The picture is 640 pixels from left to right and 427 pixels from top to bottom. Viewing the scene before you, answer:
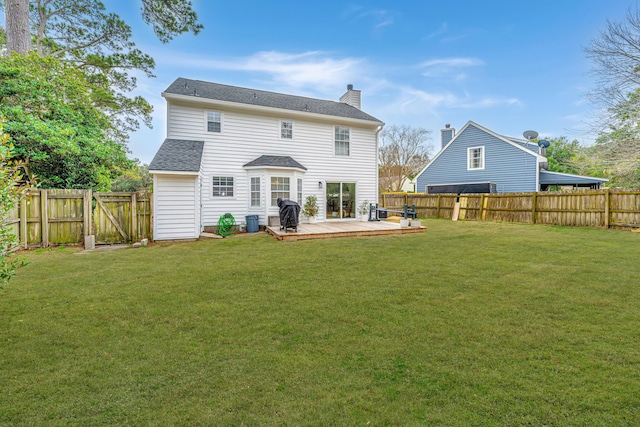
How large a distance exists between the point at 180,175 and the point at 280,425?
27.3 feet

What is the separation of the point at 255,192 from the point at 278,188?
90 centimetres

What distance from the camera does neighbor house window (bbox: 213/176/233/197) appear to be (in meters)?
10.6

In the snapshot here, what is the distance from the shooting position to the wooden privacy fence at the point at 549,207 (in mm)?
10234

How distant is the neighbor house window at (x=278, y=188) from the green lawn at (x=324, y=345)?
5693mm

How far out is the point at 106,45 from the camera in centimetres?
1344

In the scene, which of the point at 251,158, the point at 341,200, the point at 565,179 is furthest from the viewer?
the point at 565,179

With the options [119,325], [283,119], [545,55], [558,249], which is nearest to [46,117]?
[283,119]

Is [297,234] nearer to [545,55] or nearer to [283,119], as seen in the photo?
[283,119]

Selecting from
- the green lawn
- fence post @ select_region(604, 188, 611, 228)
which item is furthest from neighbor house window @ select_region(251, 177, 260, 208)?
fence post @ select_region(604, 188, 611, 228)

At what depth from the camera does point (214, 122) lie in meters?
10.6

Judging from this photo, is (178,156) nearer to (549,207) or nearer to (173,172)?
A: (173,172)

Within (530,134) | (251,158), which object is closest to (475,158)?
(530,134)

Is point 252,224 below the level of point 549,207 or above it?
below

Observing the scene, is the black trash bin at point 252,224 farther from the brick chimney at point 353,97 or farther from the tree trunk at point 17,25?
the tree trunk at point 17,25
